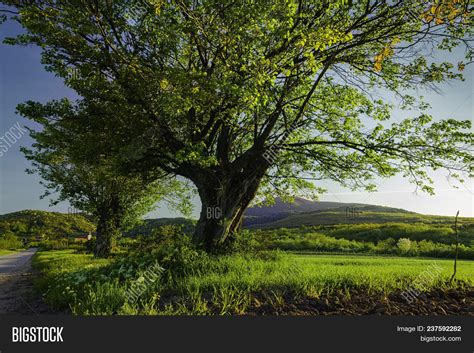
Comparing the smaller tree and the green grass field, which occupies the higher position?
the smaller tree

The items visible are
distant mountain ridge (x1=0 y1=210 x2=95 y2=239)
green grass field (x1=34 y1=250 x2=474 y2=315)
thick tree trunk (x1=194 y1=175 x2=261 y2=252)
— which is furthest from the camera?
distant mountain ridge (x1=0 y1=210 x2=95 y2=239)

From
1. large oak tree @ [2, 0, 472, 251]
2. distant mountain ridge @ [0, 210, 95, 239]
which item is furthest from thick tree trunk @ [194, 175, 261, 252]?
distant mountain ridge @ [0, 210, 95, 239]

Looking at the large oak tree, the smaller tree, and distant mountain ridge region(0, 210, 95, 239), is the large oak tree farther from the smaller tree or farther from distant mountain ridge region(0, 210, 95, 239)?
distant mountain ridge region(0, 210, 95, 239)

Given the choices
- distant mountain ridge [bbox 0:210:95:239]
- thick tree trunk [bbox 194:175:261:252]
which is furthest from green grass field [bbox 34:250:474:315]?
distant mountain ridge [bbox 0:210:95:239]

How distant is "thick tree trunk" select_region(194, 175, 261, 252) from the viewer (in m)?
13.9

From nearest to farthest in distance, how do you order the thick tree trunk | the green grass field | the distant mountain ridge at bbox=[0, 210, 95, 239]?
the green grass field < the thick tree trunk < the distant mountain ridge at bbox=[0, 210, 95, 239]

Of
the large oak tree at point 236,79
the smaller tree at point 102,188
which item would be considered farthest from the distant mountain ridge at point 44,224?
the large oak tree at point 236,79

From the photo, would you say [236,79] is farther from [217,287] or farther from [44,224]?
[44,224]

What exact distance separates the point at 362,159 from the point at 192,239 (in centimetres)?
778

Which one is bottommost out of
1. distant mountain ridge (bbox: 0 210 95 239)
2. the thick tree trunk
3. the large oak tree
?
distant mountain ridge (bbox: 0 210 95 239)

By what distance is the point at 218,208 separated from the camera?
14016 mm

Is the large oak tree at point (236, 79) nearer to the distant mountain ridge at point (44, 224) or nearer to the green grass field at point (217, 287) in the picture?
the green grass field at point (217, 287)

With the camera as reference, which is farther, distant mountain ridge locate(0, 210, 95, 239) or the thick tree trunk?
distant mountain ridge locate(0, 210, 95, 239)

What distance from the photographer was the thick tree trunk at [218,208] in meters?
13.9
